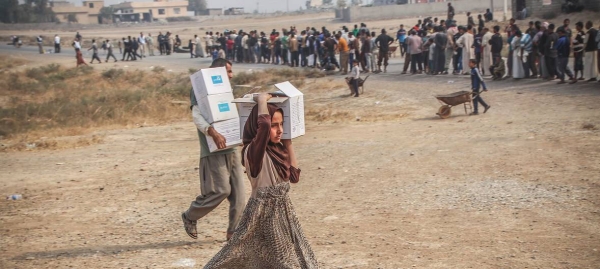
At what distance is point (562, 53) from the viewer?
16.9 meters

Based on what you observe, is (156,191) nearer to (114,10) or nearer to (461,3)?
(461,3)

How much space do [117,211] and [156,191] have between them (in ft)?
3.48

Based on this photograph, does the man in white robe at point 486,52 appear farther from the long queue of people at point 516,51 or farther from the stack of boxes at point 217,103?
the stack of boxes at point 217,103

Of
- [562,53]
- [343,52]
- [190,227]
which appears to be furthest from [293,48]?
[190,227]

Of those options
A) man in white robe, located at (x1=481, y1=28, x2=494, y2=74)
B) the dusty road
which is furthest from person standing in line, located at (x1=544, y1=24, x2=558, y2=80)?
man in white robe, located at (x1=481, y1=28, x2=494, y2=74)

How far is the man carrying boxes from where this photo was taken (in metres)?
6.75

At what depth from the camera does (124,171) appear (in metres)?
11.9

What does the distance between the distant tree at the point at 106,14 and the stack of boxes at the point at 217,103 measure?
123 meters

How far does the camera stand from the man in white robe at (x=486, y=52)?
20609 millimetres

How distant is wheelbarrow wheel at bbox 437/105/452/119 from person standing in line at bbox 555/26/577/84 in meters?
3.56

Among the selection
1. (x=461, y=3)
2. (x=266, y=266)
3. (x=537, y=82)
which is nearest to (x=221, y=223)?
(x=266, y=266)

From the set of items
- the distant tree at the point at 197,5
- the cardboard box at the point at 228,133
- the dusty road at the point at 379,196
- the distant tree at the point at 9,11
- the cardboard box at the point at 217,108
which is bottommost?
the dusty road at the point at 379,196

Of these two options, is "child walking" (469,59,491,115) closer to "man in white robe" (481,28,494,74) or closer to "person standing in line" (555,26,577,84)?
"person standing in line" (555,26,577,84)

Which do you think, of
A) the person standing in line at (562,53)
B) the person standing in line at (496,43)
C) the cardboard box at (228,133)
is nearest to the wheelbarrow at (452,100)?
the person standing in line at (562,53)
